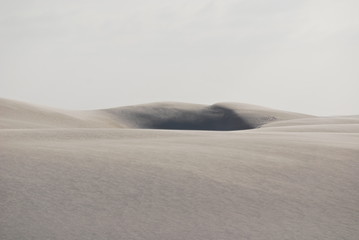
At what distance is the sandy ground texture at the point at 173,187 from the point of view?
6.47m

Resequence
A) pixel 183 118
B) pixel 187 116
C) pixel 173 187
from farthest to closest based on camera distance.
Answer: pixel 187 116 < pixel 183 118 < pixel 173 187

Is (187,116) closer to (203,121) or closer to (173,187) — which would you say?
(203,121)

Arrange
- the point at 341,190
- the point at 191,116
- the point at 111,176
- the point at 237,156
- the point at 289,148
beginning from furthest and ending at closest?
the point at 191,116, the point at 289,148, the point at 237,156, the point at 341,190, the point at 111,176

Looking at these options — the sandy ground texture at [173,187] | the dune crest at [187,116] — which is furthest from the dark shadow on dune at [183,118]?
the sandy ground texture at [173,187]

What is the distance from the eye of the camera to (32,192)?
23.7 ft

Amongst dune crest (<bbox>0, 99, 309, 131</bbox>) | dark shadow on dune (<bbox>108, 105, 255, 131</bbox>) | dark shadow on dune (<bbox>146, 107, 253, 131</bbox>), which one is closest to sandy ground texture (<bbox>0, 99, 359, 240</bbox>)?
dune crest (<bbox>0, 99, 309, 131</bbox>)

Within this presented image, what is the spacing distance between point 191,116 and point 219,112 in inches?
107

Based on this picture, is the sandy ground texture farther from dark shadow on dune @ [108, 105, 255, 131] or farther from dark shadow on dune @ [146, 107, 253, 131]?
dark shadow on dune @ [108, 105, 255, 131]

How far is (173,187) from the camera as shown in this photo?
26.0ft

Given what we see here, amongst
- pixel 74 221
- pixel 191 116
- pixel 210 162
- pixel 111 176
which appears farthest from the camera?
pixel 191 116

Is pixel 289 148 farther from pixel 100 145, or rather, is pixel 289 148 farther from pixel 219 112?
pixel 219 112

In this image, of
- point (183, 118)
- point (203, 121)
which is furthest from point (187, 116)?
point (203, 121)

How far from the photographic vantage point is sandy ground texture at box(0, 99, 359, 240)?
647cm

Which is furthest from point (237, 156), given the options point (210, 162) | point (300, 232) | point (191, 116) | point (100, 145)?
point (191, 116)
